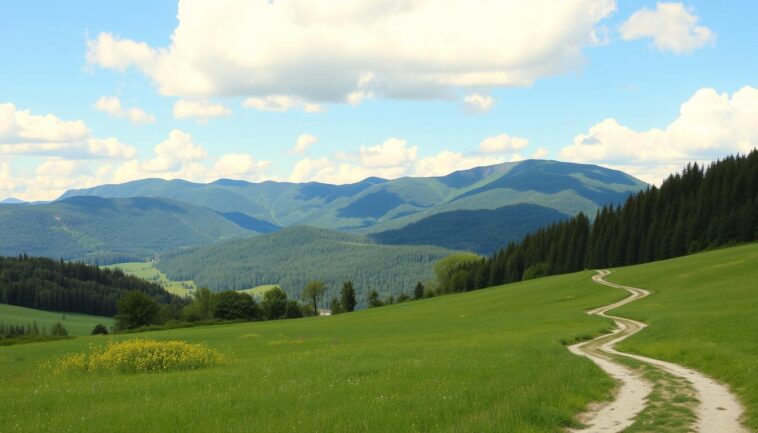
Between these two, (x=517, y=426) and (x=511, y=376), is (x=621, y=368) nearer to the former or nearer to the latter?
(x=511, y=376)

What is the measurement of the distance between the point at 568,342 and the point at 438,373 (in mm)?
16753

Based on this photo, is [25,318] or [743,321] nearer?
[743,321]

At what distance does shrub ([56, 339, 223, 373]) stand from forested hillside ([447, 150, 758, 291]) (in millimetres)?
104647

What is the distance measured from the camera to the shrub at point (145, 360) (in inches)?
1167

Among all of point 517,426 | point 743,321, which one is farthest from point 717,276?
point 517,426

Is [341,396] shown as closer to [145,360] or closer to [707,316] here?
[145,360]

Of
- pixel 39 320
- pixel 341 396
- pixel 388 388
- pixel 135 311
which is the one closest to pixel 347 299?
pixel 135 311

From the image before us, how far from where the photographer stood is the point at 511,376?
2062cm

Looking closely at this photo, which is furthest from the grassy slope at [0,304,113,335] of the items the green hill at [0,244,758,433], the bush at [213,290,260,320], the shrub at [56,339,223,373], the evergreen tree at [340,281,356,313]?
the shrub at [56,339,223,373]

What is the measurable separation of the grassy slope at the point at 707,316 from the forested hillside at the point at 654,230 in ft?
115

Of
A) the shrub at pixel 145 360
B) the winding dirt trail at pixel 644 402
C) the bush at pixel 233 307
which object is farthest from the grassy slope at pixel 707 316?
the bush at pixel 233 307

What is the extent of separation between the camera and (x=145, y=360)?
29.6 meters

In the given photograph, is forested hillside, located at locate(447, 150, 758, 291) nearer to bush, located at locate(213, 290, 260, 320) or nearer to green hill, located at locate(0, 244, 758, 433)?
bush, located at locate(213, 290, 260, 320)

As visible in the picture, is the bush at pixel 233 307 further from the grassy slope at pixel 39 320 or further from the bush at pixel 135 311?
the grassy slope at pixel 39 320
